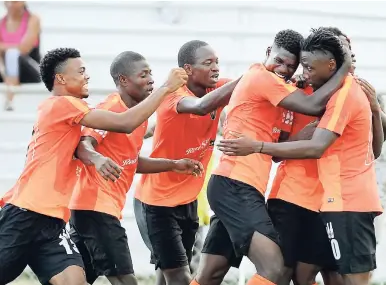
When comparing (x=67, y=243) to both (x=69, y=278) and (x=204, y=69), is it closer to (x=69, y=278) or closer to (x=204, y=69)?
(x=69, y=278)

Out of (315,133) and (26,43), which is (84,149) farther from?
(26,43)

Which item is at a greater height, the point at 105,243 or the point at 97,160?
the point at 97,160

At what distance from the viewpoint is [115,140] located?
7895mm

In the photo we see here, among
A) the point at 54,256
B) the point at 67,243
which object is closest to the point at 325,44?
the point at 67,243

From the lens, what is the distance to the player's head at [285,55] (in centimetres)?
766

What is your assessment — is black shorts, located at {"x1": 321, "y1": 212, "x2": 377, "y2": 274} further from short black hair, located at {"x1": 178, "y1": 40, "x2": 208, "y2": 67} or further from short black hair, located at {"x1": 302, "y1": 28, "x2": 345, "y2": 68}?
short black hair, located at {"x1": 178, "y1": 40, "x2": 208, "y2": 67}

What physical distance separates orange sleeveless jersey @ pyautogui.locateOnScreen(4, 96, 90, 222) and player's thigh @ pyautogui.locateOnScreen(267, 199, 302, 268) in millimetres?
1544

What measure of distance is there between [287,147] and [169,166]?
124 centimetres

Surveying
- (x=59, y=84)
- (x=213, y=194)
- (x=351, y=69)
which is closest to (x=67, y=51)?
(x=59, y=84)

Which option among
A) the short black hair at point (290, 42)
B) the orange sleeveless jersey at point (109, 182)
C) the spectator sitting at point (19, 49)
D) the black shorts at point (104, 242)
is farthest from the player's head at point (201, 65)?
the spectator sitting at point (19, 49)

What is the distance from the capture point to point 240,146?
732cm

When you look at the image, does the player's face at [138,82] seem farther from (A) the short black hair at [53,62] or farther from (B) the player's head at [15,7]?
(B) the player's head at [15,7]

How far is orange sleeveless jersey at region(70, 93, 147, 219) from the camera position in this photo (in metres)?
7.79

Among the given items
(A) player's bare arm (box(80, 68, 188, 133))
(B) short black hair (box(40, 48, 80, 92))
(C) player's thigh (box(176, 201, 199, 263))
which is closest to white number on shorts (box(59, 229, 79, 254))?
(A) player's bare arm (box(80, 68, 188, 133))
